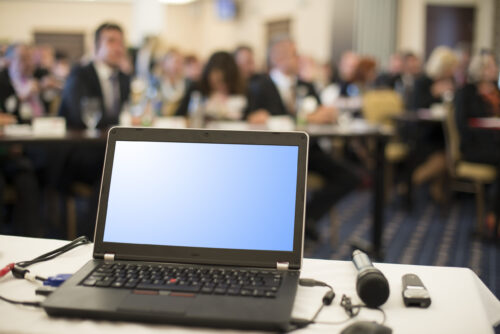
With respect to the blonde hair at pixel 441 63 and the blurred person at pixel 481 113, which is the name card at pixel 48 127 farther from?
the blonde hair at pixel 441 63

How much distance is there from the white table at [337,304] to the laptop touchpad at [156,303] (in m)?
0.02

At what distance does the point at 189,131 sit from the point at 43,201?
3.98 m

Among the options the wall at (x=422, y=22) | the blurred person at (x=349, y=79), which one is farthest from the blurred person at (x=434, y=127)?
the wall at (x=422, y=22)

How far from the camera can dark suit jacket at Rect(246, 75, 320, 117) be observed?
3.65 metres

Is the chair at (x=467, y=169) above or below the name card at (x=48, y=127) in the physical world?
below

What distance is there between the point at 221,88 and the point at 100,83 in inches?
30.9

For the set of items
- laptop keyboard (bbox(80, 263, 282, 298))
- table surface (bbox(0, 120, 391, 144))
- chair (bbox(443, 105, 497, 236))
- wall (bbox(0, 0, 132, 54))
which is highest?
wall (bbox(0, 0, 132, 54))

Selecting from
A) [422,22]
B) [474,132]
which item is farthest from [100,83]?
[422,22]

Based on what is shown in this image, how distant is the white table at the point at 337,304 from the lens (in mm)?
749

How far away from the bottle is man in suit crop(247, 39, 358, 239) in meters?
0.32

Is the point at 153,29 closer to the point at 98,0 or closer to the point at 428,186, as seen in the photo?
the point at 98,0

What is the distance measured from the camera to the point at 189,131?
1.04m

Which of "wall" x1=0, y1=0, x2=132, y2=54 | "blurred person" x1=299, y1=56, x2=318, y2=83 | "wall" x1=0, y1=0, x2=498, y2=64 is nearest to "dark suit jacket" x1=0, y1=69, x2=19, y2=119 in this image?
"blurred person" x1=299, y1=56, x2=318, y2=83

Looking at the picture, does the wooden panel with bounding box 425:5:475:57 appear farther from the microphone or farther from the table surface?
the microphone
